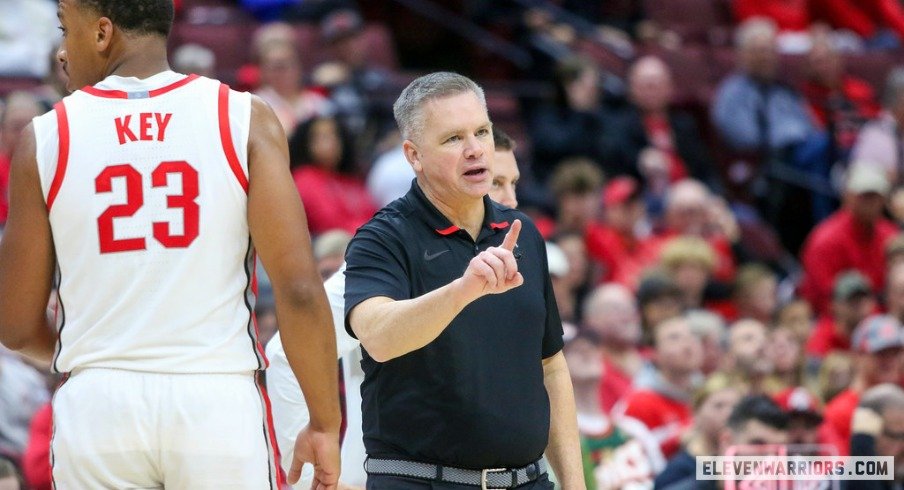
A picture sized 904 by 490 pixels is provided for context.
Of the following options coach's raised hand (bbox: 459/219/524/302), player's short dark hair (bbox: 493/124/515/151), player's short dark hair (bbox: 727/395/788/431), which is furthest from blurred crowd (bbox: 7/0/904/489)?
coach's raised hand (bbox: 459/219/524/302)

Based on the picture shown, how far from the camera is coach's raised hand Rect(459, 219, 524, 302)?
11.8ft

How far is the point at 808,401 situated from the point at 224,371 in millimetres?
5359

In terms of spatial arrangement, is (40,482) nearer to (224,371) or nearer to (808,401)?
(224,371)

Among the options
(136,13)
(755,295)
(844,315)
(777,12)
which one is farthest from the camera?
(777,12)

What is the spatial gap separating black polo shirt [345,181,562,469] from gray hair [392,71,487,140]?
0.73 feet

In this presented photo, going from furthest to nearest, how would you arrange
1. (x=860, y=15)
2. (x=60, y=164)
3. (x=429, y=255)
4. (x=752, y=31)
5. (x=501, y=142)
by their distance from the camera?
(x=860, y=15), (x=752, y=31), (x=501, y=142), (x=429, y=255), (x=60, y=164)

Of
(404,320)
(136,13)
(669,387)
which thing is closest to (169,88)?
(136,13)

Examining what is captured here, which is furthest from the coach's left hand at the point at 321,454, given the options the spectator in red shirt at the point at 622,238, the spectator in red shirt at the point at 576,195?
the spectator in red shirt at the point at 576,195

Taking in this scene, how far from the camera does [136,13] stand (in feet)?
12.6

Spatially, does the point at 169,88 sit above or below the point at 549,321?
above

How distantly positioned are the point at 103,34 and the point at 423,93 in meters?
0.92

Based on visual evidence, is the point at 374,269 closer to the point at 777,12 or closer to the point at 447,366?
the point at 447,366

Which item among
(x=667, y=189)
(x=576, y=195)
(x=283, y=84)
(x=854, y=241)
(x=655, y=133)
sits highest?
(x=655, y=133)

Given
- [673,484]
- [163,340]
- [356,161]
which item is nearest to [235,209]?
[163,340]
